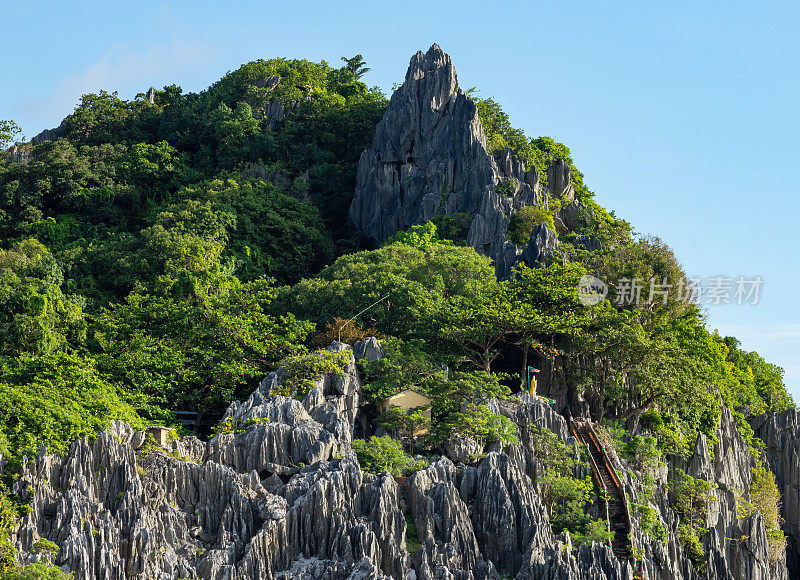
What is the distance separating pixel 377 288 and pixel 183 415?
24.7ft

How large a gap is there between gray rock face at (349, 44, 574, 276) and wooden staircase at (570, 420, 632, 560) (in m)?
13.9

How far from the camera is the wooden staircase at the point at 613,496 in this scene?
77.4ft

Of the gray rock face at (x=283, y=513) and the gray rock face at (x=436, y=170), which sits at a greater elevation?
the gray rock face at (x=436, y=170)

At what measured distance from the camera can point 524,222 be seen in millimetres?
39531

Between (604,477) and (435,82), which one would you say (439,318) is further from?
(435,82)

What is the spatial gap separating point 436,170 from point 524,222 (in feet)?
19.3

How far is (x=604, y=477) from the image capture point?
1000 inches

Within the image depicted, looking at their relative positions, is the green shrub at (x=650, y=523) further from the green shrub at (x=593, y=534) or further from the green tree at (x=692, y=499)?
the green tree at (x=692, y=499)

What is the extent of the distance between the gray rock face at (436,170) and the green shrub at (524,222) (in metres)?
0.35

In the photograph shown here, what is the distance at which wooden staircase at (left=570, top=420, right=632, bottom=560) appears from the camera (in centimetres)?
2358

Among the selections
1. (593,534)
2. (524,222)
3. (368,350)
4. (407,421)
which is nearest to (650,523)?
(593,534)

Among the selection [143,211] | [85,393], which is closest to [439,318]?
[85,393]

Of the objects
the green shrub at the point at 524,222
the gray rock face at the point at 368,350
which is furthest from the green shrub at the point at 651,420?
the green shrub at the point at 524,222

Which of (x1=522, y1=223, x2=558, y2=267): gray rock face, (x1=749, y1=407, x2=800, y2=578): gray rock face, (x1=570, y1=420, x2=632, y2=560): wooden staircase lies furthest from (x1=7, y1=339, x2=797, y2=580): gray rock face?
(x1=522, y1=223, x2=558, y2=267): gray rock face
